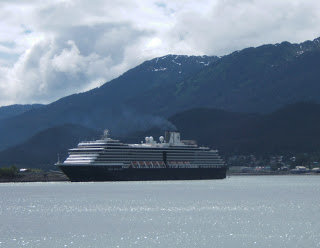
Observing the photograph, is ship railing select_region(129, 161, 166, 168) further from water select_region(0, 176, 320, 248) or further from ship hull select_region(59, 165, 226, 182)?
water select_region(0, 176, 320, 248)

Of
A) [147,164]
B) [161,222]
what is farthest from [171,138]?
[161,222]

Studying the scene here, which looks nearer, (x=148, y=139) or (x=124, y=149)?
(x=124, y=149)

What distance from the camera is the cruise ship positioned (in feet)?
550

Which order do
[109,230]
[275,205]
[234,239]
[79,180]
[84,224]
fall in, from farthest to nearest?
[79,180] < [275,205] < [84,224] < [109,230] < [234,239]

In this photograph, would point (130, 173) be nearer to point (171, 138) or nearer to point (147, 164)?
point (147, 164)

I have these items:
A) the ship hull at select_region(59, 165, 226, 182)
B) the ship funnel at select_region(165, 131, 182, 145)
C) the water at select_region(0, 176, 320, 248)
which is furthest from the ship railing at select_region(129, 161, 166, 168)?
the water at select_region(0, 176, 320, 248)

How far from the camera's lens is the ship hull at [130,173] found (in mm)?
166625

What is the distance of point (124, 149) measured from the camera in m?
176

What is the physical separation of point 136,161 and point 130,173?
155 inches

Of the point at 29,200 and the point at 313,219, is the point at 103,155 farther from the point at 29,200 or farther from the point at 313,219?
the point at 313,219

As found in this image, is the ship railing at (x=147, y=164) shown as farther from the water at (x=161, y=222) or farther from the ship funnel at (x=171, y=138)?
the water at (x=161, y=222)

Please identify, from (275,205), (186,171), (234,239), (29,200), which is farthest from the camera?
(186,171)

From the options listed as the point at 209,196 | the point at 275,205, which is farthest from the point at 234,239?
the point at 209,196

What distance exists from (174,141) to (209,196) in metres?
75.6
